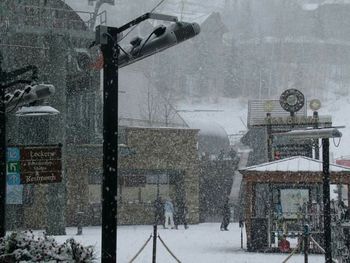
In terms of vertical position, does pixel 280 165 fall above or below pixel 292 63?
below

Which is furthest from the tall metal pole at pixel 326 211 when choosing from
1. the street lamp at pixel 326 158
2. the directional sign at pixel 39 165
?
the directional sign at pixel 39 165

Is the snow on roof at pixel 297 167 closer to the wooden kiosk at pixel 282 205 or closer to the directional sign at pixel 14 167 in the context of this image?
the wooden kiosk at pixel 282 205

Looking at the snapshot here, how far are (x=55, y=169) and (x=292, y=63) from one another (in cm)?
11296

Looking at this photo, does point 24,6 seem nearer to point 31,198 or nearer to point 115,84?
point 31,198

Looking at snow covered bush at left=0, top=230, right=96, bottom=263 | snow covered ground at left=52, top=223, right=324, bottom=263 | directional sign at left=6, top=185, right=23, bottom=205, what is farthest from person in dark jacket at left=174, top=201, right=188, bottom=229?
snow covered bush at left=0, top=230, right=96, bottom=263

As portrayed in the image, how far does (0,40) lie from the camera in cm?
2819

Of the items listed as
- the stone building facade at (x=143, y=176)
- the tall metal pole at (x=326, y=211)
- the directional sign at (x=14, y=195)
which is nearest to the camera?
the tall metal pole at (x=326, y=211)

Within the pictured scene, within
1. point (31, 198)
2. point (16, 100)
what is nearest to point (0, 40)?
point (31, 198)

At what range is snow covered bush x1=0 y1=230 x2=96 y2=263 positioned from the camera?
814 cm

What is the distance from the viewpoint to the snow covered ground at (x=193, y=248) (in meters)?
18.8

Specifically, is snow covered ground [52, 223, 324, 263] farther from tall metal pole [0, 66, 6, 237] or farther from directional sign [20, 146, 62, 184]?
tall metal pole [0, 66, 6, 237]

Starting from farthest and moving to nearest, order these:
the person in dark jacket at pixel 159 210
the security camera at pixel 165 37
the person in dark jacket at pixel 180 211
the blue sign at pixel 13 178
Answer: the person in dark jacket at pixel 180 211 < the person in dark jacket at pixel 159 210 < the blue sign at pixel 13 178 < the security camera at pixel 165 37

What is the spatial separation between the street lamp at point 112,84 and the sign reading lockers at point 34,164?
4756 millimetres

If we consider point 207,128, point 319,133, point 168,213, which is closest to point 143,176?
point 168,213
